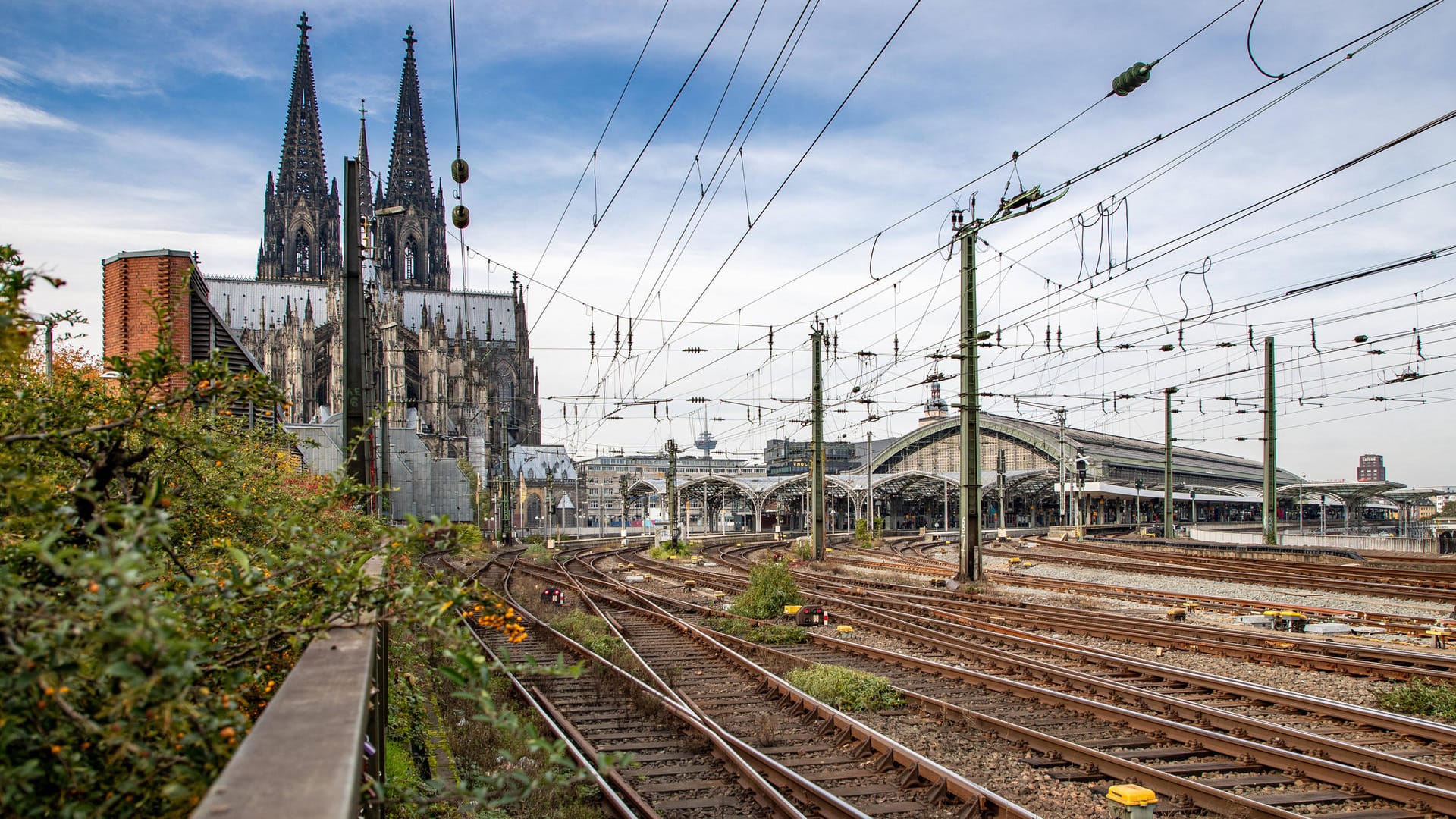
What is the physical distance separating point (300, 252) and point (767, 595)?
102652 mm

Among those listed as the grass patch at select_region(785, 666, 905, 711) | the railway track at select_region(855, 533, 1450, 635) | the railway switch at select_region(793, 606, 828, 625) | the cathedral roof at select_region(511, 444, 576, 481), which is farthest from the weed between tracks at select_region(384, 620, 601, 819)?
the cathedral roof at select_region(511, 444, 576, 481)

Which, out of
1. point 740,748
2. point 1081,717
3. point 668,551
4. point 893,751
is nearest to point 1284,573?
point 1081,717

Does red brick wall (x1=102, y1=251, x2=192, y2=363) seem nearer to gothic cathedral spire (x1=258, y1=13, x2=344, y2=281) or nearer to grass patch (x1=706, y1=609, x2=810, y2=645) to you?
grass patch (x1=706, y1=609, x2=810, y2=645)

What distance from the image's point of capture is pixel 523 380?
101688 millimetres

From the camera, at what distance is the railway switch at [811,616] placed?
16.8 meters

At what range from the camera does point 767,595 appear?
17.7 meters

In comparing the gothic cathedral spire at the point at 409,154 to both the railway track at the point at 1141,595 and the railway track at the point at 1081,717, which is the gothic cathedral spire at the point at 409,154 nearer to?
the railway track at the point at 1141,595

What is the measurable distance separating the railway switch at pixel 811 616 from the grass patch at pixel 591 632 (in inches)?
130

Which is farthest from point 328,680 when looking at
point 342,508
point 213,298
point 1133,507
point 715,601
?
point 213,298

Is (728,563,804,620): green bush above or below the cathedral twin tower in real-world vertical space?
below

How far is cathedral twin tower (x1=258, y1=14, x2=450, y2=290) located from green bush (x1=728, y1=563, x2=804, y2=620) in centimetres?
9158

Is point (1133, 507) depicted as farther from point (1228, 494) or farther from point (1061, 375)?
point (1061, 375)

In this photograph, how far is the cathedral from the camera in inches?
3516

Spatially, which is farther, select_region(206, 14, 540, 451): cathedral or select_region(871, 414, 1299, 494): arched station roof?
select_region(206, 14, 540, 451): cathedral
